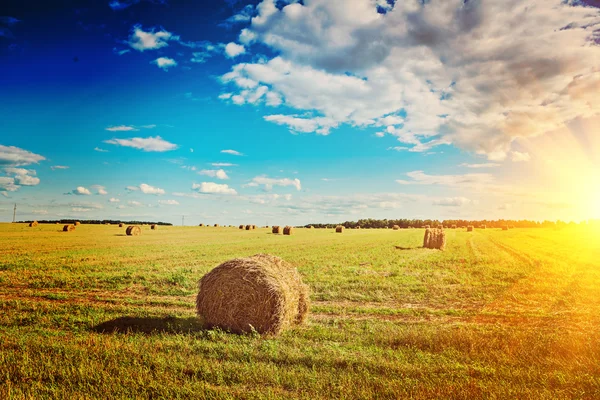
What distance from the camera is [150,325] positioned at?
411 inches

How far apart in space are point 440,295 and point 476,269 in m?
8.10

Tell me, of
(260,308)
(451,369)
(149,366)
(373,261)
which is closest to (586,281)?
(373,261)

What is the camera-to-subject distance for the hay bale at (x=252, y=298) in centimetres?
1034

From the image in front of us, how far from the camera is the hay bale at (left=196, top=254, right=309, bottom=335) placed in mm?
10344

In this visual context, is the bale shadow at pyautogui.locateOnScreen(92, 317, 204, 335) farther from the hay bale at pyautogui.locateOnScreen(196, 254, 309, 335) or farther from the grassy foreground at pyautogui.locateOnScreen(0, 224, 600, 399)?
the hay bale at pyautogui.locateOnScreen(196, 254, 309, 335)

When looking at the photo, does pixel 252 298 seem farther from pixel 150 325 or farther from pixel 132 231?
pixel 132 231

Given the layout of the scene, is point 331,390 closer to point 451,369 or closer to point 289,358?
point 289,358

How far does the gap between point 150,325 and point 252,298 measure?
2753mm

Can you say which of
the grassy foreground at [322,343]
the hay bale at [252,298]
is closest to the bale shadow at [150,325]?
the grassy foreground at [322,343]

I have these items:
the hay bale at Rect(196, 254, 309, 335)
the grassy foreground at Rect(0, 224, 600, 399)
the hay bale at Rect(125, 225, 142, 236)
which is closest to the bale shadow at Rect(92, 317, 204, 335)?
the grassy foreground at Rect(0, 224, 600, 399)

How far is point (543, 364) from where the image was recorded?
7.57m

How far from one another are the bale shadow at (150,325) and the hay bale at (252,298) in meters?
0.47

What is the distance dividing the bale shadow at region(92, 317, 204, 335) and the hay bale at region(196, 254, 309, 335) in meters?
0.47

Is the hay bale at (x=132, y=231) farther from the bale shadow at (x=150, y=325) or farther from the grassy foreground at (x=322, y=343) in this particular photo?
the bale shadow at (x=150, y=325)
